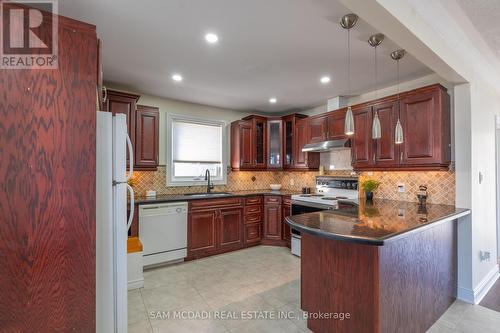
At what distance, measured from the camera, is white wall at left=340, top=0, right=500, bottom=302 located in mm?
1607

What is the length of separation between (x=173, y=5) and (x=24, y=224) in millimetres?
1740

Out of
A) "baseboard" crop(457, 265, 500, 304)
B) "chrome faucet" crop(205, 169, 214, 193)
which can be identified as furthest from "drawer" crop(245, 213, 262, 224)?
"baseboard" crop(457, 265, 500, 304)

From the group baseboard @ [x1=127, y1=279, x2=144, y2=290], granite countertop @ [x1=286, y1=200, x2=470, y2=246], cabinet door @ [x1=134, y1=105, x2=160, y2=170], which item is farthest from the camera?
cabinet door @ [x1=134, y1=105, x2=160, y2=170]

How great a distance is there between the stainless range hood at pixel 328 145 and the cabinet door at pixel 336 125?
145 mm

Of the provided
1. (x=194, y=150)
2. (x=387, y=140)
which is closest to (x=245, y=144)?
(x=194, y=150)

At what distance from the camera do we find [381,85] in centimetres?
344

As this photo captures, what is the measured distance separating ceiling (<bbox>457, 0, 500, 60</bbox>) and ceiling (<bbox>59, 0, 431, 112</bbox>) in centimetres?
58

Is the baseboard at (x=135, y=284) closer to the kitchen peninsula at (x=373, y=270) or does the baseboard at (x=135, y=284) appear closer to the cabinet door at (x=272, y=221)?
the kitchen peninsula at (x=373, y=270)

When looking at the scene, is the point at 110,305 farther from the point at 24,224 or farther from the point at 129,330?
the point at 24,224

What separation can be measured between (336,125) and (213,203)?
2.29 metres

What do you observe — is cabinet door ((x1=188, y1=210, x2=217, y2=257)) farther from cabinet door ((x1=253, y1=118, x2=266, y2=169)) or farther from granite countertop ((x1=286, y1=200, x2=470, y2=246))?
granite countertop ((x1=286, y1=200, x2=470, y2=246))

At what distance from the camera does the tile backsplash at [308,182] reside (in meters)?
2.82

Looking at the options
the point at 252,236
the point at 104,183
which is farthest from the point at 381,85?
the point at 104,183

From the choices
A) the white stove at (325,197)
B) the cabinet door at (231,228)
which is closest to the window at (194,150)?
the cabinet door at (231,228)
